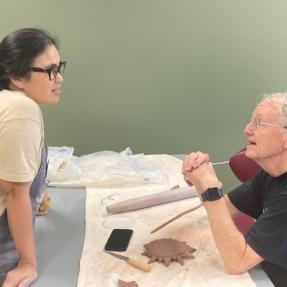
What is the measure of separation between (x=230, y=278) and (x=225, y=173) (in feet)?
5.37

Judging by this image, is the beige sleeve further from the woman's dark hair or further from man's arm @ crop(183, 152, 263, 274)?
man's arm @ crop(183, 152, 263, 274)

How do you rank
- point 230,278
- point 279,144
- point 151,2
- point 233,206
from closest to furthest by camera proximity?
point 230,278 → point 279,144 → point 233,206 → point 151,2

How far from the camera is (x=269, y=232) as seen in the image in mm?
1140

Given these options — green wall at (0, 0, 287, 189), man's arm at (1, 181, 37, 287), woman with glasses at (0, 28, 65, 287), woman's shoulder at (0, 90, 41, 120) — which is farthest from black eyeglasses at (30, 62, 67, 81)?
green wall at (0, 0, 287, 189)

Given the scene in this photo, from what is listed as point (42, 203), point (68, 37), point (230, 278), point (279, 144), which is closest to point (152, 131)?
point (68, 37)

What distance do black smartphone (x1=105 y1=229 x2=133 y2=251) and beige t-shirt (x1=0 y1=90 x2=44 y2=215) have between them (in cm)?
35

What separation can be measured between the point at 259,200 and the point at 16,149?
855mm

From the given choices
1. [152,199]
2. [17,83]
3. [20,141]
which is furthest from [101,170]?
[20,141]

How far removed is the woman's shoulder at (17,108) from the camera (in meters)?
1.12

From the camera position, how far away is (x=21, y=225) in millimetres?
1154

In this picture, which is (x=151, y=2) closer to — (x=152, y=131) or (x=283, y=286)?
(x=152, y=131)

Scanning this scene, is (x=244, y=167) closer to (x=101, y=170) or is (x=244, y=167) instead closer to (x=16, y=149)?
(x=101, y=170)

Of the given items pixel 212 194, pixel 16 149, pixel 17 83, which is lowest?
pixel 212 194

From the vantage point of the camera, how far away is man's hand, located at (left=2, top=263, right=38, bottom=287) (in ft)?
3.62
